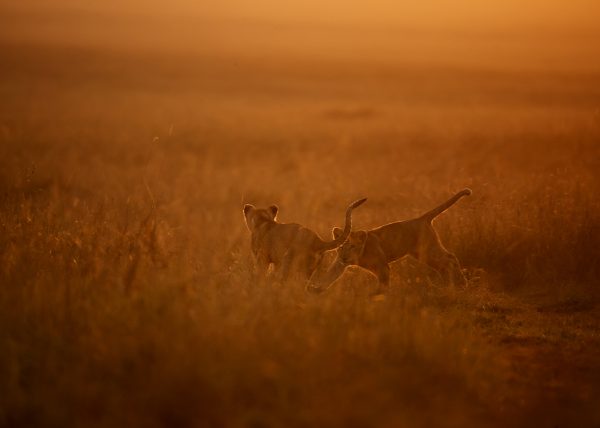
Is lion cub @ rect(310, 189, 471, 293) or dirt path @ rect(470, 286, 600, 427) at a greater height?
lion cub @ rect(310, 189, 471, 293)

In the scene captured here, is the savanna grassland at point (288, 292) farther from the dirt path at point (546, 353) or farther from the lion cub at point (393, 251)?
the lion cub at point (393, 251)

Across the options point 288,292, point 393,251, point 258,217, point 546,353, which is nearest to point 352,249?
point 393,251

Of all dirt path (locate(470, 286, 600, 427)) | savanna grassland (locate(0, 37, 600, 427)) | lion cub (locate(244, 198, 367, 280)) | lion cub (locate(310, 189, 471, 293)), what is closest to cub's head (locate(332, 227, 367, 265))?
lion cub (locate(310, 189, 471, 293))

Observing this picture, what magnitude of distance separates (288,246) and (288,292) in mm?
1811

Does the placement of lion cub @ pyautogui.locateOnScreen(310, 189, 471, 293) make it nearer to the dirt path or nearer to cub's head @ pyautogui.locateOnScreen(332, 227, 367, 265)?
cub's head @ pyautogui.locateOnScreen(332, 227, 367, 265)

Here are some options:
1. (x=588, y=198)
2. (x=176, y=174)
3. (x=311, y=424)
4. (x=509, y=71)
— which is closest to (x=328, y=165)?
(x=176, y=174)

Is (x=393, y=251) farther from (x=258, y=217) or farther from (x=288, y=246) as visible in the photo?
(x=258, y=217)

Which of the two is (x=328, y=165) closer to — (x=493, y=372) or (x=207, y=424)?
(x=493, y=372)

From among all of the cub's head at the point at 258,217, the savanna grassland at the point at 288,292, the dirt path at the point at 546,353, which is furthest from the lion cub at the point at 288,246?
the dirt path at the point at 546,353

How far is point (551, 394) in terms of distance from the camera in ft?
17.4

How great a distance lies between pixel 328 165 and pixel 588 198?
8.32m

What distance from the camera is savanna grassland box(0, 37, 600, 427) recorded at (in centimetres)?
457

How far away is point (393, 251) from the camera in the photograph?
8141mm

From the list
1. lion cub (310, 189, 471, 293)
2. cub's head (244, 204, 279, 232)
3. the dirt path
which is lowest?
the dirt path
